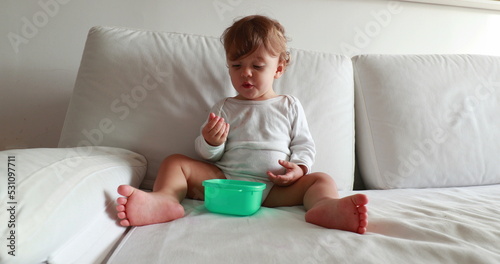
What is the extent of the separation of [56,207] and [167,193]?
331 mm

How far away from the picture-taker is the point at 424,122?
1271 millimetres

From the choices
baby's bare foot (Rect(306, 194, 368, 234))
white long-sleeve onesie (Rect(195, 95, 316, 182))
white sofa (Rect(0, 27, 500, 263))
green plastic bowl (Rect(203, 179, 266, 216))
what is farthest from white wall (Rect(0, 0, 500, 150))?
baby's bare foot (Rect(306, 194, 368, 234))

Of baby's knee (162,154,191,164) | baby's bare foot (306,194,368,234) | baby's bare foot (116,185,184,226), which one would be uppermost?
baby's knee (162,154,191,164)

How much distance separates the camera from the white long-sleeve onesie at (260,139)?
104 centimetres

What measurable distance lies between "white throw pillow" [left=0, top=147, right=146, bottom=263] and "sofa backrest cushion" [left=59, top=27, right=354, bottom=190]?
0.95 ft

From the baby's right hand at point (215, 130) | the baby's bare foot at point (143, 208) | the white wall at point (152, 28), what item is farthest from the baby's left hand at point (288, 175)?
the white wall at point (152, 28)

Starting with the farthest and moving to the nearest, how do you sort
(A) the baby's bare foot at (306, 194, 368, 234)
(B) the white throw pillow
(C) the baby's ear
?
(C) the baby's ear
(A) the baby's bare foot at (306, 194, 368, 234)
(B) the white throw pillow

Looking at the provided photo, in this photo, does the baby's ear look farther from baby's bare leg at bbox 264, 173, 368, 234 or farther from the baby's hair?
baby's bare leg at bbox 264, 173, 368, 234

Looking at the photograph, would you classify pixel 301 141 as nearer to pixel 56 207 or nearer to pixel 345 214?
pixel 345 214

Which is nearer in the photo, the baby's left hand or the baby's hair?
the baby's left hand

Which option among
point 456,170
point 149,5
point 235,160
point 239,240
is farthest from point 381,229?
point 149,5

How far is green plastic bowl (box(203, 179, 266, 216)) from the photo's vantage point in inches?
32.0

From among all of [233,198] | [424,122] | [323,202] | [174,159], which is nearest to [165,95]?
[174,159]

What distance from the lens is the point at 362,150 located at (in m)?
1.31
